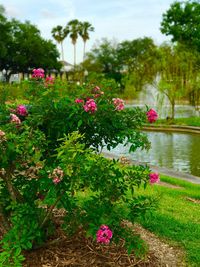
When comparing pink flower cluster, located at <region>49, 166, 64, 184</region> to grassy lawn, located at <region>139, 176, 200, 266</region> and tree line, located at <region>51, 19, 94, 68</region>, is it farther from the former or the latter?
tree line, located at <region>51, 19, 94, 68</region>

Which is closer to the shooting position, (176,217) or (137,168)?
(137,168)

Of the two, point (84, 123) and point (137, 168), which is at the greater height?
point (84, 123)

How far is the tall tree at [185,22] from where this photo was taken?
35406 mm

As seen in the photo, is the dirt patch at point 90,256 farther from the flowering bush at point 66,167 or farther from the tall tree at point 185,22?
the tall tree at point 185,22

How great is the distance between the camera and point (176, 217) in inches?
235

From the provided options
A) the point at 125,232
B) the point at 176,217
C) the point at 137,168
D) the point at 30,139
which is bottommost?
the point at 176,217

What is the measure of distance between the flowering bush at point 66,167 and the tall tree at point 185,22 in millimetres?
32600

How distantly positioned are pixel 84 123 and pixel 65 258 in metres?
1.31

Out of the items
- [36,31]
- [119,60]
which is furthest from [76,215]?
[119,60]

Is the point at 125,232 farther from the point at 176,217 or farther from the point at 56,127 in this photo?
the point at 176,217

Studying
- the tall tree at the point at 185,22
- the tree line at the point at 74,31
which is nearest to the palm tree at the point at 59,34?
the tree line at the point at 74,31

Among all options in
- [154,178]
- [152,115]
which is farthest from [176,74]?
[154,178]

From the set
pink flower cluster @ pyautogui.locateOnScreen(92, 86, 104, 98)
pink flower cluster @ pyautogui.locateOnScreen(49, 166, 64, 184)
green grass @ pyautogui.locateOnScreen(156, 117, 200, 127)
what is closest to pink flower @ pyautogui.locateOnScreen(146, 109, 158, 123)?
pink flower cluster @ pyautogui.locateOnScreen(92, 86, 104, 98)

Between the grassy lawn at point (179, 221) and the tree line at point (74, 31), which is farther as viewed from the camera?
the tree line at point (74, 31)
